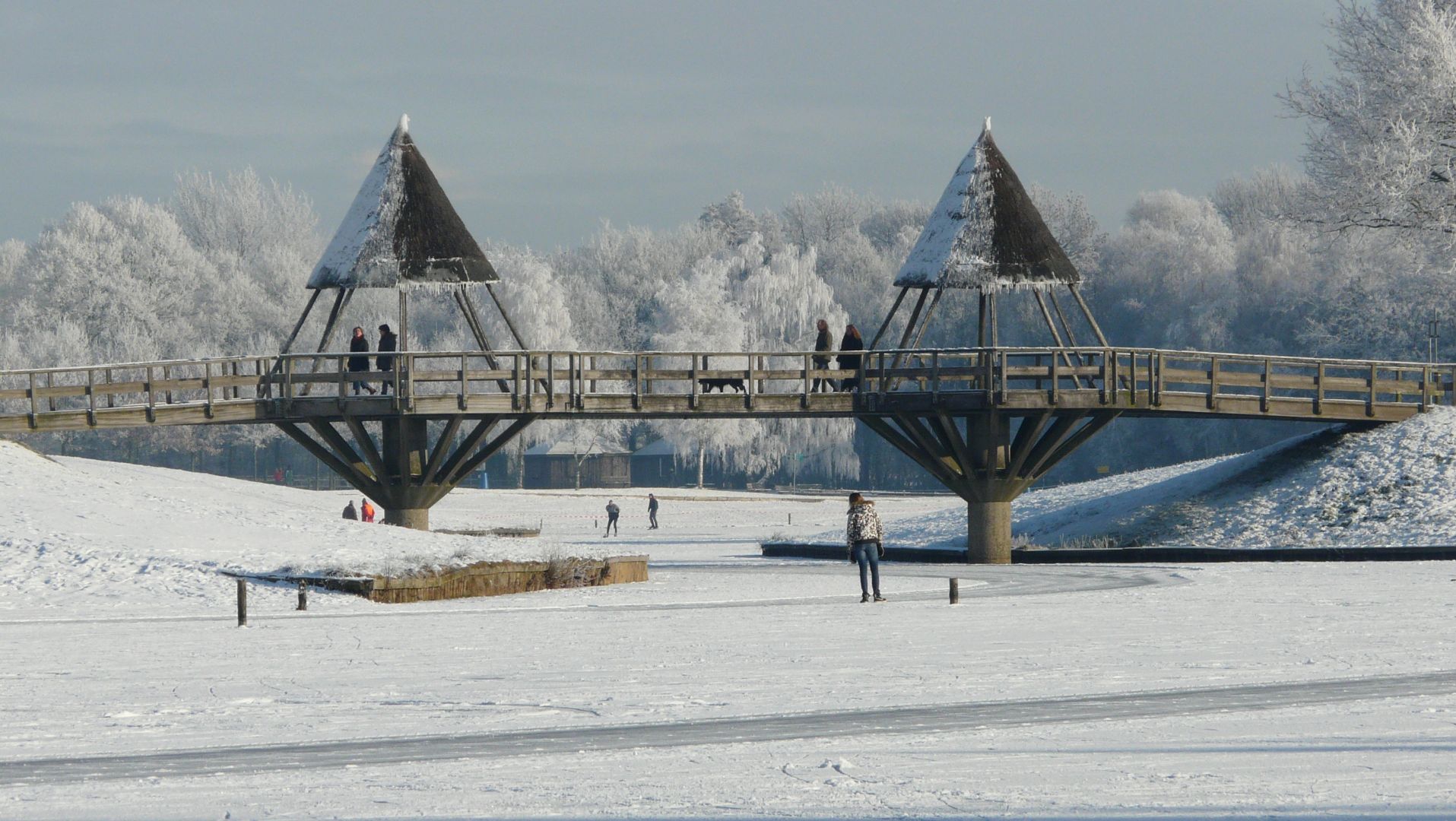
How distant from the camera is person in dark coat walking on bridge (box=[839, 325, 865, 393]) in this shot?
123 ft

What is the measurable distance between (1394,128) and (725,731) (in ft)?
126

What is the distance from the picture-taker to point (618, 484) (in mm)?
106000

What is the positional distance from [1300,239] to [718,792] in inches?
3433

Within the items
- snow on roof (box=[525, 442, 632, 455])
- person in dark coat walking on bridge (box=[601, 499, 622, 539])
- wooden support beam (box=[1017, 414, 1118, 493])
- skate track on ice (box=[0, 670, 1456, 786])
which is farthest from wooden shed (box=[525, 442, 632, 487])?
skate track on ice (box=[0, 670, 1456, 786])

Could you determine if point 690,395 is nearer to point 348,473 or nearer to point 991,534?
Answer: point 991,534

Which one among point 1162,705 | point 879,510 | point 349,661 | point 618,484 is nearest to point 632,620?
point 349,661

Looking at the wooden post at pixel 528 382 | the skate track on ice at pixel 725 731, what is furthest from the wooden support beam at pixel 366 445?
the skate track on ice at pixel 725 731

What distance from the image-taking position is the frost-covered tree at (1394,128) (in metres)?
47.2

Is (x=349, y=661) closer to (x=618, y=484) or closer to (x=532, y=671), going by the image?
(x=532, y=671)

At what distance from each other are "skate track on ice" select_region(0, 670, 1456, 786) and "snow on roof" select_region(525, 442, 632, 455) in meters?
87.5

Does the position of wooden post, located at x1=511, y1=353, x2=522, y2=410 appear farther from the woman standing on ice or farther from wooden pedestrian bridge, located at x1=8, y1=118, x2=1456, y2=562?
the woman standing on ice

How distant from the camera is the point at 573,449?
104938mm

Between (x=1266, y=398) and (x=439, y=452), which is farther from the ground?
(x=1266, y=398)

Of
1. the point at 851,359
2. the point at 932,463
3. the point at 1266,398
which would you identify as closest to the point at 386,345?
the point at 851,359
